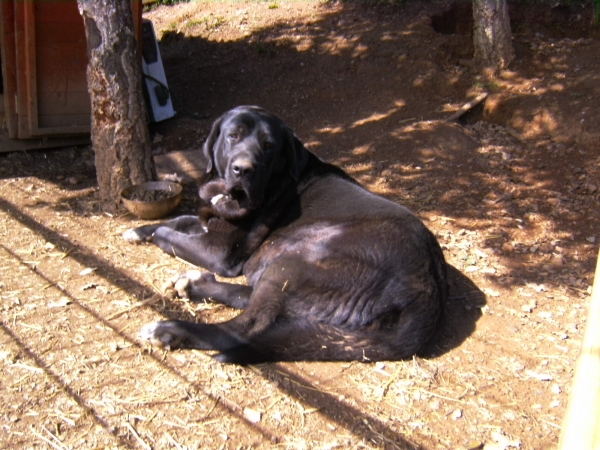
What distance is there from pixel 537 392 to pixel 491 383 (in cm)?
25

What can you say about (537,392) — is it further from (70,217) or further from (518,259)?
(70,217)

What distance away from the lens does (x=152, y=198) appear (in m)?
5.07

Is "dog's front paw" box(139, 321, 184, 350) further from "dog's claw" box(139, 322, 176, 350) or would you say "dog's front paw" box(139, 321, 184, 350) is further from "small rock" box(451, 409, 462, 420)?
"small rock" box(451, 409, 462, 420)

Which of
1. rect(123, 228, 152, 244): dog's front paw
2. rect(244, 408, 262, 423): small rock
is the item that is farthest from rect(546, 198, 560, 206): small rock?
rect(244, 408, 262, 423): small rock

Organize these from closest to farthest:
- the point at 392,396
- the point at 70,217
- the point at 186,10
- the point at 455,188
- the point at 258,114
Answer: the point at 392,396 < the point at 258,114 < the point at 70,217 < the point at 455,188 < the point at 186,10

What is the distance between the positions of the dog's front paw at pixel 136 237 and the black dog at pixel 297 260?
20cm

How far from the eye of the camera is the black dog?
10.4ft

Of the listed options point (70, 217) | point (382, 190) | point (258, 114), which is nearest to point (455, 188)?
point (382, 190)

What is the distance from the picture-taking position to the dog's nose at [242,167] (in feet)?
12.5

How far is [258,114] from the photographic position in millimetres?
4055

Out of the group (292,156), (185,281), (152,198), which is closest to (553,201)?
(292,156)

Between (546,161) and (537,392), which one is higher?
(546,161)

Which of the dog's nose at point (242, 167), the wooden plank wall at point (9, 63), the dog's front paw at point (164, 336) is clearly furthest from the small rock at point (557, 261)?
the wooden plank wall at point (9, 63)

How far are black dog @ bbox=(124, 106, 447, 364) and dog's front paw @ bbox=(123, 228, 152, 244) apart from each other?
0.66 feet
